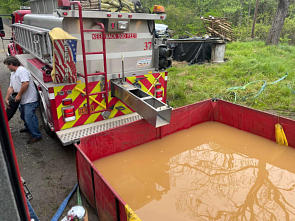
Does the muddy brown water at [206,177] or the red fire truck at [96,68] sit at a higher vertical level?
the red fire truck at [96,68]

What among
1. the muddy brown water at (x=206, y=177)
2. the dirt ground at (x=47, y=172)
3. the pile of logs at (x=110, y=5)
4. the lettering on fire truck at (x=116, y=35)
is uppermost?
the pile of logs at (x=110, y=5)

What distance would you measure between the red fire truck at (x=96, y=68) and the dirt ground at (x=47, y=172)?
1.58ft

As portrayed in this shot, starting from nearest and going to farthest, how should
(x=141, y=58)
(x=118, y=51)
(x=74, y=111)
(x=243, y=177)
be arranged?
(x=243, y=177) → (x=74, y=111) → (x=118, y=51) → (x=141, y=58)

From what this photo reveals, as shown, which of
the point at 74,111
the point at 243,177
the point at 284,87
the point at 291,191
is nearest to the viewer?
the point at 291,191

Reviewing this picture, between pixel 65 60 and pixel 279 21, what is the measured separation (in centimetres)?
1290

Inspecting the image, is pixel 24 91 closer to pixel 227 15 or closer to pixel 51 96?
pixel 51 96

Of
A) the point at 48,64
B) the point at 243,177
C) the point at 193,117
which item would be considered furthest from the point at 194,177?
the point at 48,64

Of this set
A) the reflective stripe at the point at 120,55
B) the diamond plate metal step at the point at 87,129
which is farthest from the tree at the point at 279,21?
the diamond plate metal step at the point at 87,129

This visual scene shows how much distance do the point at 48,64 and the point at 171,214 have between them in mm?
3108

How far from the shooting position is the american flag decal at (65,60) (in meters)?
3.43

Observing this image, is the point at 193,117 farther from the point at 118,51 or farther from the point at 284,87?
the point at 284,87

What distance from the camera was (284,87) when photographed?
6.71m

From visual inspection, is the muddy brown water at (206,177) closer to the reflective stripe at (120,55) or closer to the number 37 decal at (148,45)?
the reflective stripe at (120,55)

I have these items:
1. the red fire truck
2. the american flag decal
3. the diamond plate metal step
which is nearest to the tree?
the red fire truck
